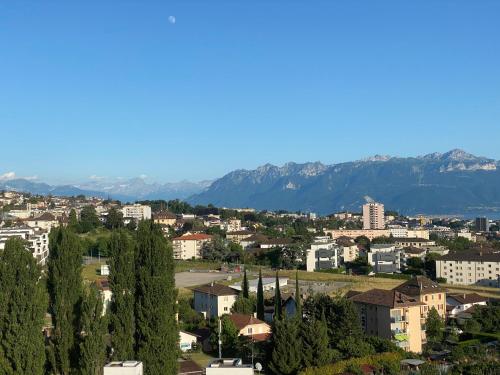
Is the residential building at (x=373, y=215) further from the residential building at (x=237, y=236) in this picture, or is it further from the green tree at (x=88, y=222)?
the green tree at (x=88, y=222)

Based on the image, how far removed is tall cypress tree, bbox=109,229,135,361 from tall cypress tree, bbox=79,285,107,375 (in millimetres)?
705

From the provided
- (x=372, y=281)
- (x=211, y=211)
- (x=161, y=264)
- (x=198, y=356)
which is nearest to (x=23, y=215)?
(x=211, y=211)

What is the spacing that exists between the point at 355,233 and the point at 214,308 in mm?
77848

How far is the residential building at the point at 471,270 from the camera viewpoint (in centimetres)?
6259

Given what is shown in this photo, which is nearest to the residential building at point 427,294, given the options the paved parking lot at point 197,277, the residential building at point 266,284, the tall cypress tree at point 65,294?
the residential building at point 266,284

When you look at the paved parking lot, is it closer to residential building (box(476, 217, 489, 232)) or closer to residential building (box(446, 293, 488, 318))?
residential building (box(446, 293, 488, 318))

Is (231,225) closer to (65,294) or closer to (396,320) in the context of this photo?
(396,320)

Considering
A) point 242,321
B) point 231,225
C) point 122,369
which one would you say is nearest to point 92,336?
point 122,369

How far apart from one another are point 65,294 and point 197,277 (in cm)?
3645

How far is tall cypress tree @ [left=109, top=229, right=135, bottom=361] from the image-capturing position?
18.7 m

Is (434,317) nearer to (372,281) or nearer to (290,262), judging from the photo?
(372,281)

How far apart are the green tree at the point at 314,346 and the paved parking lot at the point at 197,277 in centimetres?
2606

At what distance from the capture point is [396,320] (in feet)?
99.1

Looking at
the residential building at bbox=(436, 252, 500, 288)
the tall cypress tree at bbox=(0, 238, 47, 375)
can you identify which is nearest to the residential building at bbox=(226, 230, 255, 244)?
the residential building at bbox=(436, 252, 500, 288)
